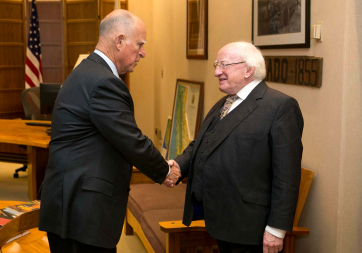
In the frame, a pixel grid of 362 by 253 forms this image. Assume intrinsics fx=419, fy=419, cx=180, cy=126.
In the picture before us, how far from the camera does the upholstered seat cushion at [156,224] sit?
112 inches

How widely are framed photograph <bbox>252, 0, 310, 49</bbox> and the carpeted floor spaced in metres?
2.20

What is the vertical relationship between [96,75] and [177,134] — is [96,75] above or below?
above

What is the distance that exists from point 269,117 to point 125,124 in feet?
2.26

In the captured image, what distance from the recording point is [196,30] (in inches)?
191

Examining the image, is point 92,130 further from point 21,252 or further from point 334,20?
point 334,20

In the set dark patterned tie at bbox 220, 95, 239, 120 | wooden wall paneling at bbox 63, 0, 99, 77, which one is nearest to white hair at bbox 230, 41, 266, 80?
dark patterned tie at bbox 220, 95, 239, 120

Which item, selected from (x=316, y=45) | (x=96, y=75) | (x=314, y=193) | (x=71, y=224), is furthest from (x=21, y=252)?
(x=316, y=45)

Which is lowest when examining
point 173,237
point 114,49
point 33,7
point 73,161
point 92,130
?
point 173,237

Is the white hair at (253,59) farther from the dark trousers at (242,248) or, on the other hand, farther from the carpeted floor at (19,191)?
the carpeted floor at (19,191)

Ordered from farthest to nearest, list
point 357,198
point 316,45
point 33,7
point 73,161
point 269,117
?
point 33,7, point 316,45, point 357,198, point 269,117, point 73,161

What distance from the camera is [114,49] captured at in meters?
2.10

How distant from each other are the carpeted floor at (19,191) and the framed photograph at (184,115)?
4.56ft

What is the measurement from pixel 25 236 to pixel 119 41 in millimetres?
1200

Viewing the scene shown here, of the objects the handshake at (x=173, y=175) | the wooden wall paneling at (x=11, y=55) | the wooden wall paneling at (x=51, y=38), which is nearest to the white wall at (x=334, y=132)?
the handshake at (x=173, y=175)
